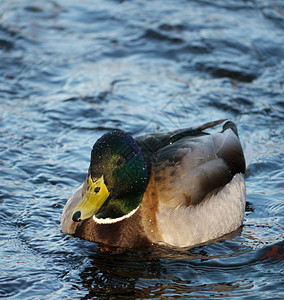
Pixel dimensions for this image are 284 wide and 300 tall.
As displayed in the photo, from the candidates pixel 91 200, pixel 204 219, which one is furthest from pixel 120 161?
pixel 204 219

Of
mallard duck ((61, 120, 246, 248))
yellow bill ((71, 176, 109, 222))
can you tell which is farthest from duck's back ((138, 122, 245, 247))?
yellow bill ((71, 176, 109, 222))

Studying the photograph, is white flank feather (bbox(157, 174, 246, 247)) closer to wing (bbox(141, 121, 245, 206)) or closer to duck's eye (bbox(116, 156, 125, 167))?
wing (bbox(141, 121, 245, 206))

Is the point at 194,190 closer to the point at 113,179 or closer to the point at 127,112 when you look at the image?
the point at 113,179

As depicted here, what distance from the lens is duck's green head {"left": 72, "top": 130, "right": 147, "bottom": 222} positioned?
589 cm

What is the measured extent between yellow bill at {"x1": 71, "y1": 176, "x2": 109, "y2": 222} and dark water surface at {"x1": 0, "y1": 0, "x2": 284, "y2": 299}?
526 mm

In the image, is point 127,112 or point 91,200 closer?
point 91,200

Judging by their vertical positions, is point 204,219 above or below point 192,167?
below

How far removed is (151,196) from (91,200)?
0.73 m

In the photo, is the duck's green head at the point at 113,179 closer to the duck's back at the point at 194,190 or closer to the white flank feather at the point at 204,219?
the duck's back at the point at 194,190

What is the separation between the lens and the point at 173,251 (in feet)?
20.7

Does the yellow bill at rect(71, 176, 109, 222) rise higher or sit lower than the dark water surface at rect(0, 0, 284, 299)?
higher

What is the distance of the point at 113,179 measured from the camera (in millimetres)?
6008

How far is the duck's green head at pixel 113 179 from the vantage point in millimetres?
5895

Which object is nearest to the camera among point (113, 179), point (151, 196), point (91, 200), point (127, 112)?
point (91, 200)
